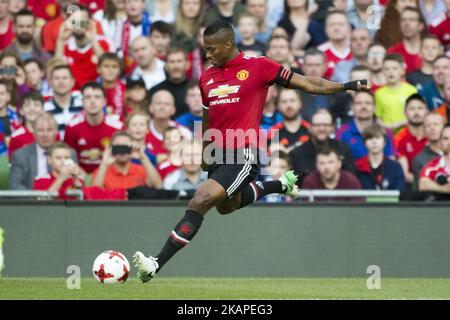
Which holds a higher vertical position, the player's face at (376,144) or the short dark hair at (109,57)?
the short dark hair at (109,57)

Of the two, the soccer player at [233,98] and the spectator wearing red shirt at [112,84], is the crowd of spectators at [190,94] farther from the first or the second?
the soccer player at [233,98]

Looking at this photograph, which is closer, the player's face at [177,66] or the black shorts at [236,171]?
the black shorts at [236,171]

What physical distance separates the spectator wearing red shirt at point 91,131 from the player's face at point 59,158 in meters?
0.76

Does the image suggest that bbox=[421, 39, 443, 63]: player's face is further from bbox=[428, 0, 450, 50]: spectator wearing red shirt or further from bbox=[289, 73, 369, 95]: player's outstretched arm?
bbox=[289, 73, 369, 95]: player's outstretched arm

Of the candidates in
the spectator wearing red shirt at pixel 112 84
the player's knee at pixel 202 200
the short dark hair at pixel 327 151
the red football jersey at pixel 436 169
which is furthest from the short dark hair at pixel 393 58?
the player's knee at pixel 202 200

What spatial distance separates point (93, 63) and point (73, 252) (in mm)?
3896

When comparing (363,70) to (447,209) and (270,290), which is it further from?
(270,290)

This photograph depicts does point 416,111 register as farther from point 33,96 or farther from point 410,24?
point 33,96

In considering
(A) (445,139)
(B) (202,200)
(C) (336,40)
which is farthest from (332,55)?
Result: (B) (202,200)

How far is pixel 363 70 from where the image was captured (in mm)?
17406

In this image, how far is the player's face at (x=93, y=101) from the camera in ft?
54.4

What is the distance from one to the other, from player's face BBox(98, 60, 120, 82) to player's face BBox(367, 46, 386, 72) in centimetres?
397
